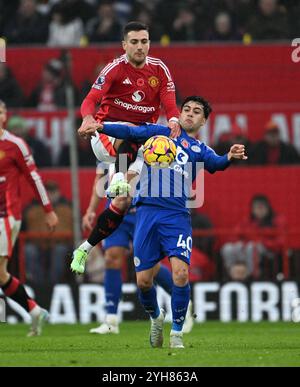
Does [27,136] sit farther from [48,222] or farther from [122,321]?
[48,222]

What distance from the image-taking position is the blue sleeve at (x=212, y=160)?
416 inches

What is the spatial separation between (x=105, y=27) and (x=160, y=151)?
981cm

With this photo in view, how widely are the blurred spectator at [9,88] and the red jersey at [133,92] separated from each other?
7.27m

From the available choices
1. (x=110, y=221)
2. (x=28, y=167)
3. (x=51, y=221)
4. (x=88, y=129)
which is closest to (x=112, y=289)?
(x=51, y=221)

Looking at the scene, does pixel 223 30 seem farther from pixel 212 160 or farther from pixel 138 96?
pixel 212 160

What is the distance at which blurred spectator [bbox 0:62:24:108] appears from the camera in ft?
61.7

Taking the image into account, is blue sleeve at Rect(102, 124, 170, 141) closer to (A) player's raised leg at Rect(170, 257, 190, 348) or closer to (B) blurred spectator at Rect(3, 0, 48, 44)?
(A) player's raised leg at Rect(170, 257, 190, 348)

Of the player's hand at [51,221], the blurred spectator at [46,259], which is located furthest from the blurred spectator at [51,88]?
the player's hand at [51,221]

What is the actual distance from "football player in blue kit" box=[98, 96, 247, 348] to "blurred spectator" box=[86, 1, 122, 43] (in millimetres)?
9281

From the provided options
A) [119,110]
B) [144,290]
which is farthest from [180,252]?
[119,110]

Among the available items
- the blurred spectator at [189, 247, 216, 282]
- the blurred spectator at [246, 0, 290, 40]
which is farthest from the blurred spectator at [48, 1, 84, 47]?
the blurred spectator at [189, 247, 216, 282]

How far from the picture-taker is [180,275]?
409 inches

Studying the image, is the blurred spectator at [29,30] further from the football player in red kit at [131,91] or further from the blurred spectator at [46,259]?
the football player in red kit at [131,91]
